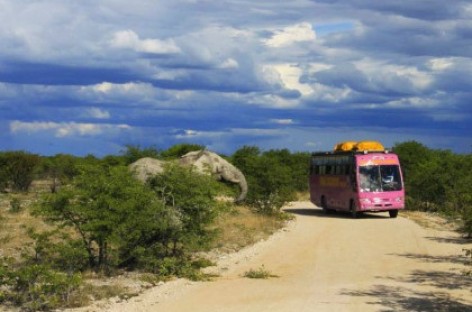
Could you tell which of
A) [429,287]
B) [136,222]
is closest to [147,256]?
[136,222]

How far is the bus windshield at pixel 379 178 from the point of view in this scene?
3162 centimetres

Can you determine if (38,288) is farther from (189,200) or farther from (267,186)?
(267,186)

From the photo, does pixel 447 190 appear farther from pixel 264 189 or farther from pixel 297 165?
pixel 297 165

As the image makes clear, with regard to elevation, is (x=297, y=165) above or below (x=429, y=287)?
above

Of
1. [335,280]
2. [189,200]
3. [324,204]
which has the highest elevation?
[189,200]

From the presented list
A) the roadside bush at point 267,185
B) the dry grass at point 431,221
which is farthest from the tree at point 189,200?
the roadside bush at point 267,185

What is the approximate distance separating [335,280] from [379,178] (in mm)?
16665

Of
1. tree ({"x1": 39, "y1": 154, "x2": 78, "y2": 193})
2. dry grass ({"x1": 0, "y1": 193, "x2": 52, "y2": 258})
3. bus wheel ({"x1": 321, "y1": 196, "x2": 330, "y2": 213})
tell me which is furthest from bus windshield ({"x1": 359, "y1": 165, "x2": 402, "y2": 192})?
tree ({"x1": 39, "y1": 154, "x2": 78, "y2": 193})

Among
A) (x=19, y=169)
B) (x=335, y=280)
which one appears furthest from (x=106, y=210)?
(x=19, y=169)

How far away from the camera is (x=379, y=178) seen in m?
31.7

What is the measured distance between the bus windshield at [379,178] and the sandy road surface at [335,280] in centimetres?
628

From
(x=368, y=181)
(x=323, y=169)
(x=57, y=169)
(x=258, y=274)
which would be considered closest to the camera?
(x=258, y=274)

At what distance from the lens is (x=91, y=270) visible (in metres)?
16.6

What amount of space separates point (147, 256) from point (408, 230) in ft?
42.6
